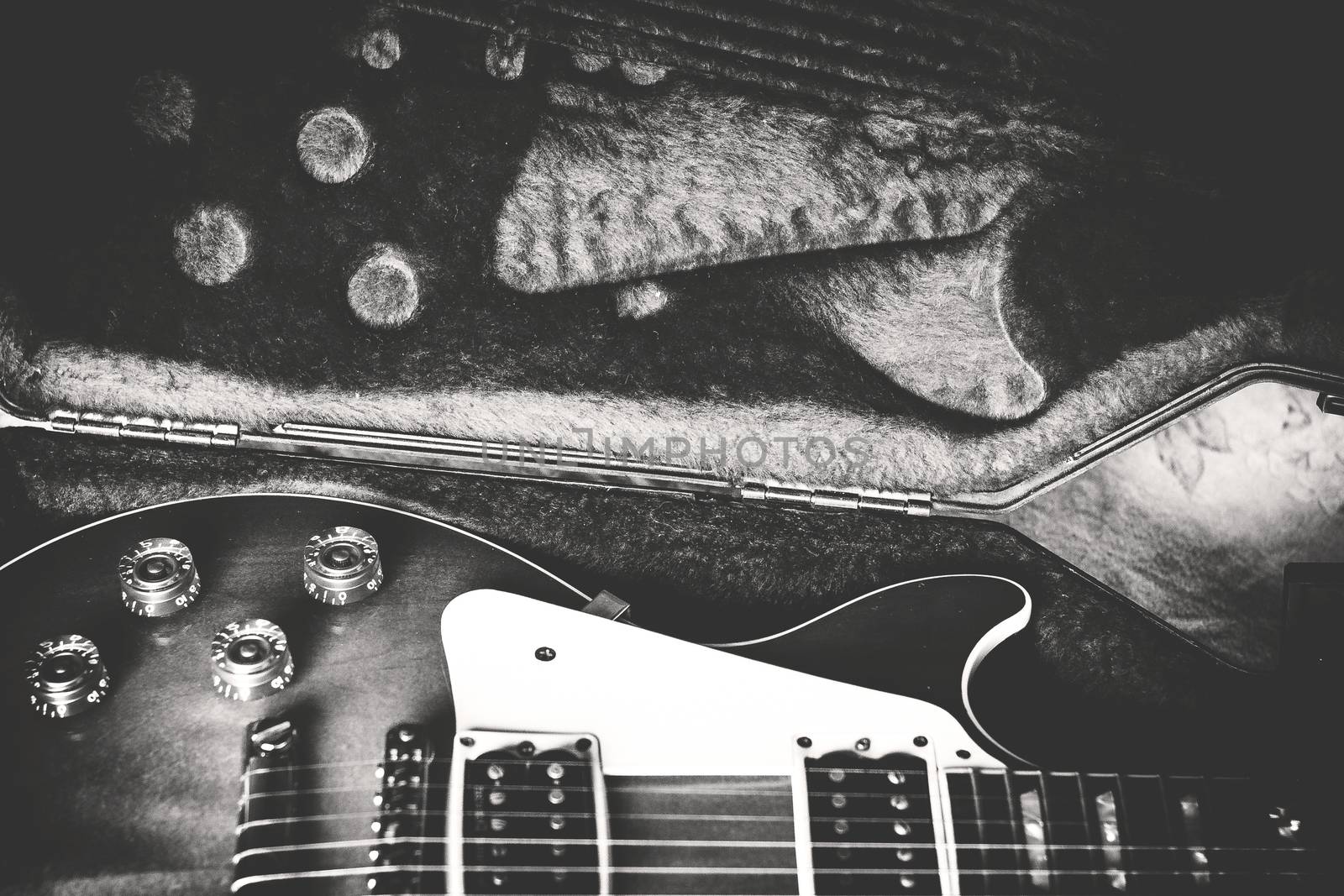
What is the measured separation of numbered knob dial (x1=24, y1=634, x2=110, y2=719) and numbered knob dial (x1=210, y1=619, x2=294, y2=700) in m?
0.12

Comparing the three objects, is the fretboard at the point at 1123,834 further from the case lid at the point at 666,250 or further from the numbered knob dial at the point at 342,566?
the numbered knob dial at the point at 342,566

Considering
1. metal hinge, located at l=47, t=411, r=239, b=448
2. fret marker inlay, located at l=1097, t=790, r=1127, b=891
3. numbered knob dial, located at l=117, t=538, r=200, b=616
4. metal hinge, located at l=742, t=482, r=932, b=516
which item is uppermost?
metal hinge, located at l=47, t=411, r=239, b=448

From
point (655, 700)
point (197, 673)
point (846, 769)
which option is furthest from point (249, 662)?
point (846, 769)

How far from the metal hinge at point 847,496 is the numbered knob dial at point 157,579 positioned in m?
0.72

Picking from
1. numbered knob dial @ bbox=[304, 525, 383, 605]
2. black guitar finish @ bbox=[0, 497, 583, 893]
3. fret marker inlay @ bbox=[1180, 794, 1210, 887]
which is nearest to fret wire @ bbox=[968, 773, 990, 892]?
fret marker inlay @ bbox=[1180, 794, 1210, 887]

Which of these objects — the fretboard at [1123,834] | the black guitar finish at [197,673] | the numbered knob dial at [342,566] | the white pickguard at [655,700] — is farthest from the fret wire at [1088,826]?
the numbered knob dial at [342,566]

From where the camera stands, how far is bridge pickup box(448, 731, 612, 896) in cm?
96

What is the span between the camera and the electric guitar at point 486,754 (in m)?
0.98

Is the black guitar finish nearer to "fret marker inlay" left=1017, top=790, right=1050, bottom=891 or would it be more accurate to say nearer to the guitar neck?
the guitar neck

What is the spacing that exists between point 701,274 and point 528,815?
0.74m

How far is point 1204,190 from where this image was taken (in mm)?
1306

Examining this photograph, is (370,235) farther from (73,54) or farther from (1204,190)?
(1204,190)

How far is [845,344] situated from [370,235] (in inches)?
26.7

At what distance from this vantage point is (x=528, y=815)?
3.27ft
